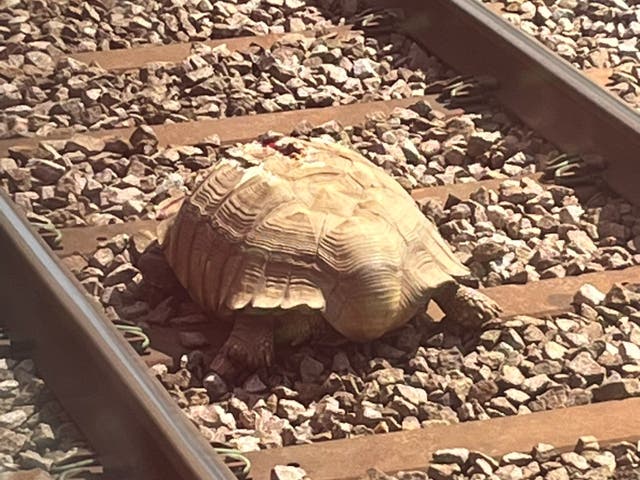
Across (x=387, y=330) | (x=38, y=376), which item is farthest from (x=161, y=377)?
(x=387, y=330)

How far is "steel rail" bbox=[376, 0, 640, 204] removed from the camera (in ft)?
19.9

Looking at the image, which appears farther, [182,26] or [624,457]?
[182,26]

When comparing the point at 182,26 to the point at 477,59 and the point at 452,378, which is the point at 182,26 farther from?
the point at 452,378

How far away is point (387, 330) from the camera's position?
5.08 meters

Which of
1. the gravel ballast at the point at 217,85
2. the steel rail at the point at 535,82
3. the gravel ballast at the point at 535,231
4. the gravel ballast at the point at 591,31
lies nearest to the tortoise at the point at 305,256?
the gravel ballast at the point at 535,231

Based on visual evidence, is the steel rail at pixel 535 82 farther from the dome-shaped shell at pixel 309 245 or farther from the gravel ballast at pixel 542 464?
the gravel ballast at pixel 542 464

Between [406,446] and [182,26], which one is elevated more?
[406,446]

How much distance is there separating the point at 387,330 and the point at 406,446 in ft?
1.83

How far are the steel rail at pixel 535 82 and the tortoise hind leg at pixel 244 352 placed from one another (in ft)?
5.15

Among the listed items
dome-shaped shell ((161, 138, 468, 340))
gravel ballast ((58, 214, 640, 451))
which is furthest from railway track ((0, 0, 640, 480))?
dome-shaped shell ((161, 138, 468, 340))

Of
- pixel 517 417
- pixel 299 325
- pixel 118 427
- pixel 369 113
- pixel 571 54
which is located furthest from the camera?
pixel 571 54

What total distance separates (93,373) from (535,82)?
2.54 meters

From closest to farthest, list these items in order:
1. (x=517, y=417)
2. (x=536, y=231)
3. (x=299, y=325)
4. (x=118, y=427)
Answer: (x=118, y=427), (x=517, y=417), (x=299, y=325), (x=536, y=231)

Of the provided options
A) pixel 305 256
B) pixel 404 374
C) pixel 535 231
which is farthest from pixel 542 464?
pixel 535 231
